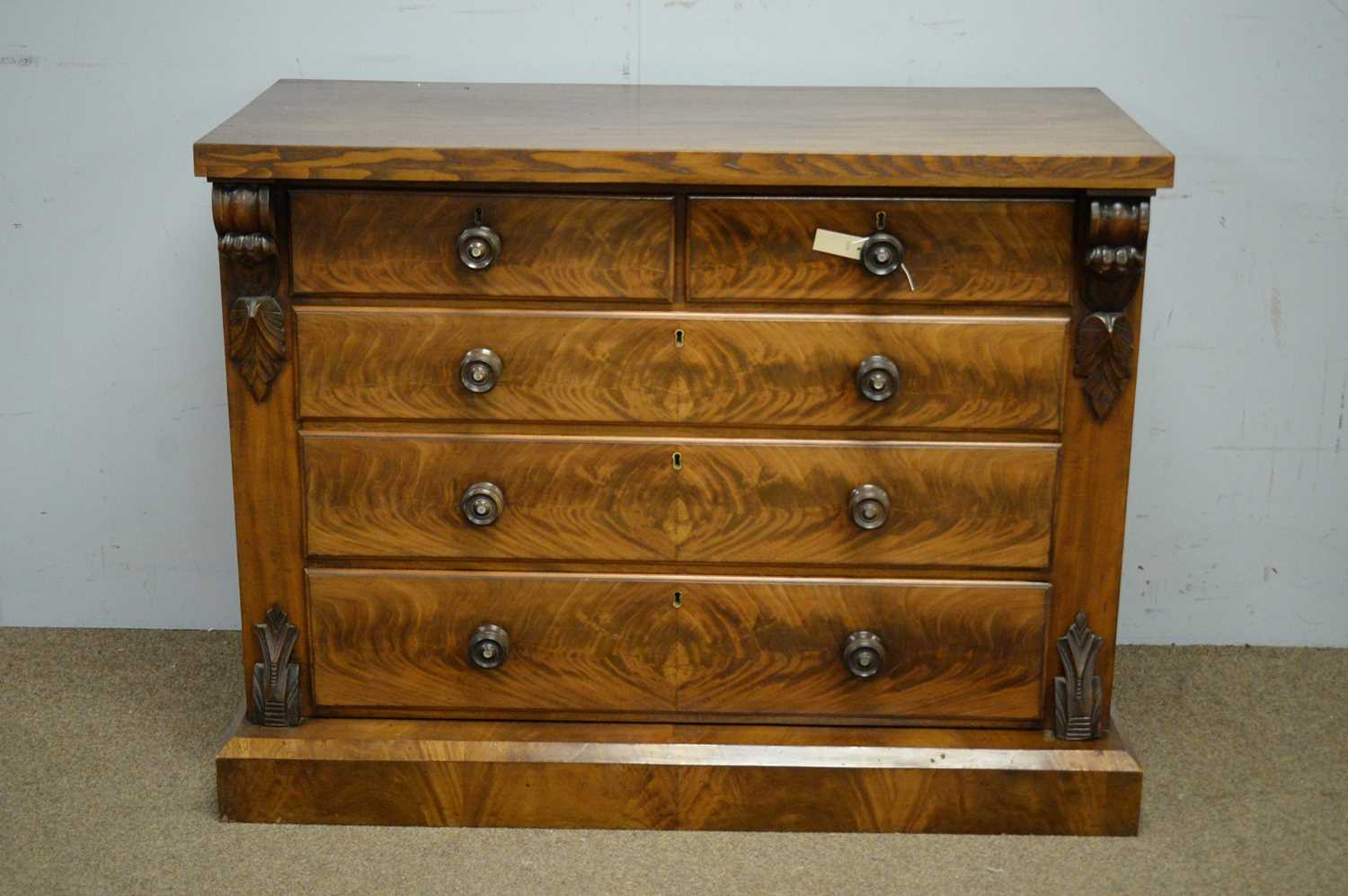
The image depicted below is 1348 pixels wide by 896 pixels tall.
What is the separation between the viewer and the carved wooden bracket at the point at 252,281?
2.09 m

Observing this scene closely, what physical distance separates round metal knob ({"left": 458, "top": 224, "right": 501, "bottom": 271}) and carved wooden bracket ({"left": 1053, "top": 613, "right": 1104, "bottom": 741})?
922 mm

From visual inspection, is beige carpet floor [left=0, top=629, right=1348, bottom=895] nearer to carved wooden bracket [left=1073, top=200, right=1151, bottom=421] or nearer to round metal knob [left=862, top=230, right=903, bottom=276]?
carved wooden bracket [left=1073, top=200, right=1151, bottom=421]

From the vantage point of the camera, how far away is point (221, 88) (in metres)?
2.66

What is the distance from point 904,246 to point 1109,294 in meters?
0.27

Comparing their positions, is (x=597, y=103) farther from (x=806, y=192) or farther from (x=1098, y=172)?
(x=1098, y=172)

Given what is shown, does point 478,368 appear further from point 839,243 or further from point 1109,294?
point 1109,294

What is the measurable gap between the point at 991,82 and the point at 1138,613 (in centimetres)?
95

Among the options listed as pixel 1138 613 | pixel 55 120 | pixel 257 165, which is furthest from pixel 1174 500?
pixel 55 120

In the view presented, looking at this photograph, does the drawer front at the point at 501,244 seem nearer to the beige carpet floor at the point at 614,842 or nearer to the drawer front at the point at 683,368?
the drawer front at the point at 683,368

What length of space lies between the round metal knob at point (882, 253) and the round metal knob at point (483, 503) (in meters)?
0.57

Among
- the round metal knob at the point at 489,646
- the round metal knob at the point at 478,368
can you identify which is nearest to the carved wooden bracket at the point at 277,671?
the round metal knob at the point at 489,646

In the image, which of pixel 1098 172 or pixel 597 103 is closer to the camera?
pixel 1098 172

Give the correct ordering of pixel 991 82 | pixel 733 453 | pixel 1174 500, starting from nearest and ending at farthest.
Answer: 1. pixel 733 453
2. pixel 991 82
3. pixel 1174 500

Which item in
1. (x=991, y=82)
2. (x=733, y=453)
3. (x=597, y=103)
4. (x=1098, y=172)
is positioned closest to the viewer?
(x=1098, y=172)
